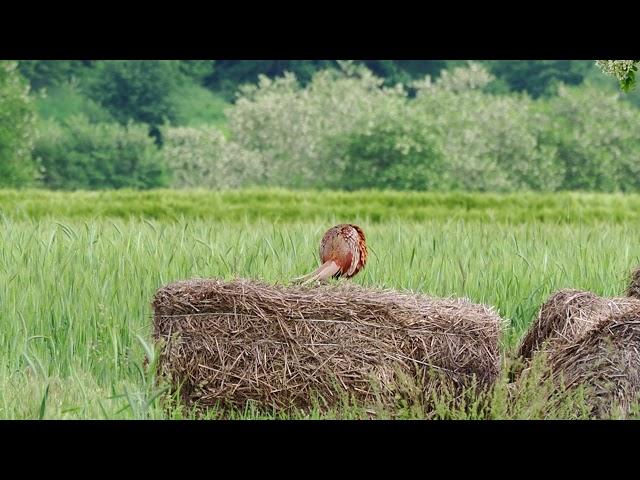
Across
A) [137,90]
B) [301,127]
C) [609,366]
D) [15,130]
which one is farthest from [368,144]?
[609,366]

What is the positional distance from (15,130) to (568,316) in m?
24.8

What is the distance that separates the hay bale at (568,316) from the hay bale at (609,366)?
0.16 ft

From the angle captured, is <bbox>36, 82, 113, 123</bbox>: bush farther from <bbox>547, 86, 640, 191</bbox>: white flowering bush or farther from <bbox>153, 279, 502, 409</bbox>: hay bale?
<bbox>153, 279, 502, 409</bbox>: hay bale

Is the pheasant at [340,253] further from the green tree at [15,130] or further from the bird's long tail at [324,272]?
the green tree at [15,130]

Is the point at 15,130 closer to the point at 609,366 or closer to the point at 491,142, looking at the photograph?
the point at 491,142

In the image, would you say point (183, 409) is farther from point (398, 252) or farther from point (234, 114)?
point (234, 114)

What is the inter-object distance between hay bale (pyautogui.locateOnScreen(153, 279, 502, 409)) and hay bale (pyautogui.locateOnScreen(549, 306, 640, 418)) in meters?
0.54

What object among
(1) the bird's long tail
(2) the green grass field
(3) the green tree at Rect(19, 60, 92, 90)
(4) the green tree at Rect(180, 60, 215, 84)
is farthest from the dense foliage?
(1) the bird's long tail

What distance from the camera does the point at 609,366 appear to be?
4469mm

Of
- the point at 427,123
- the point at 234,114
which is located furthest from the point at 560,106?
the point at 234,114

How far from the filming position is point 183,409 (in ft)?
14.7

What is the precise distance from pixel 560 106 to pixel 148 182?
12.5 metres

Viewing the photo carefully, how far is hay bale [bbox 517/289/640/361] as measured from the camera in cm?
468

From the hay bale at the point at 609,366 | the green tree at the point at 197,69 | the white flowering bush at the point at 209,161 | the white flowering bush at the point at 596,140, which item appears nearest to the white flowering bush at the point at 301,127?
the white flowering bush at the point at 209,161
